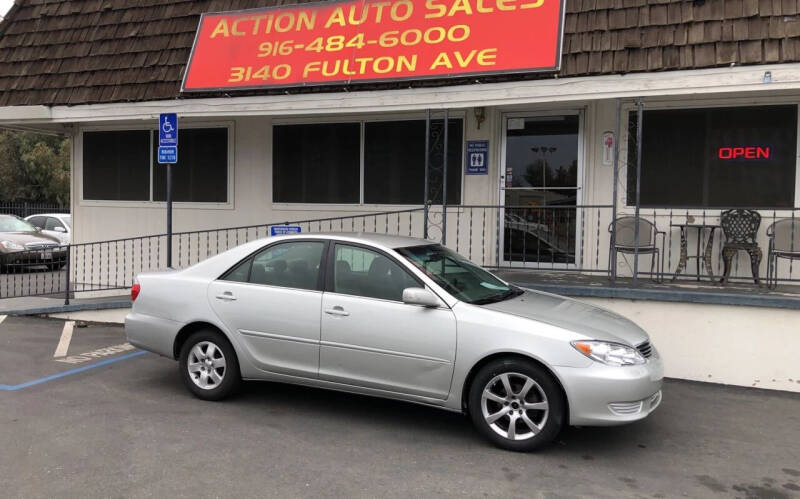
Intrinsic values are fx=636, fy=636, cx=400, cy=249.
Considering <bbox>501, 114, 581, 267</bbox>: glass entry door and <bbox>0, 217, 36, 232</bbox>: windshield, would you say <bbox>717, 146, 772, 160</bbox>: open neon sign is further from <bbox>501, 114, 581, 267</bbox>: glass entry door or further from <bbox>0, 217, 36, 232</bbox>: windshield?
<bbox>0, 217, 36, 232</bbox>: windshield

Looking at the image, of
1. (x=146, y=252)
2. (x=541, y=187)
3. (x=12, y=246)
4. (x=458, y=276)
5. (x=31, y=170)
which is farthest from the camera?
(x=31, y=170)

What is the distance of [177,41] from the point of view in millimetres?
9133

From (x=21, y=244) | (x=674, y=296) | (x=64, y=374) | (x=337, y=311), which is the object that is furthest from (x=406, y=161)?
(x=21, y=244)

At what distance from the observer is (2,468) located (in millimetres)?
4094

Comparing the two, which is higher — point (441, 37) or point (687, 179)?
point (441, 37)

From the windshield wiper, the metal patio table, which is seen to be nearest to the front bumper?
the windshield wiper

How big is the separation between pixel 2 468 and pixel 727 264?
7.11 metres

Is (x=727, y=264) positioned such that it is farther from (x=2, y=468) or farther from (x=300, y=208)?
(x=2, y=468)

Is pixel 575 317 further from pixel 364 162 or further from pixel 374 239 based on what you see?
pixel 364 162

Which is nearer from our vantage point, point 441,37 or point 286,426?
point 286,426

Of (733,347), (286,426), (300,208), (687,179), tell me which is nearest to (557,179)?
(687,179)

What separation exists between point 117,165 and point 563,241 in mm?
7435

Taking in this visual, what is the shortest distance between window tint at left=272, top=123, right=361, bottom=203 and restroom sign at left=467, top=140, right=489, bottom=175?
1.67 metres

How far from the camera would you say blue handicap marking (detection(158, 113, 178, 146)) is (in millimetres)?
8266
